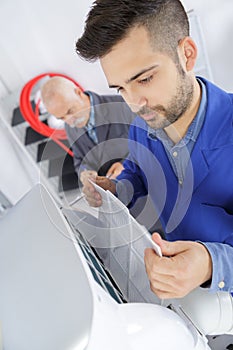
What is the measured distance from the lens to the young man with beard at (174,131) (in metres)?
0.54

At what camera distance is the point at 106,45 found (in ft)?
2.10

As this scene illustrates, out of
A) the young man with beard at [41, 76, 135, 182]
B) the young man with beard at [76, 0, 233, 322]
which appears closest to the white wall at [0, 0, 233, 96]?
the young man with beard at [41, 76, 135, 182]

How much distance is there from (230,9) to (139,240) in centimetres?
175

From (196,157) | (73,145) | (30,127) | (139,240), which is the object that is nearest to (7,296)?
(139,240)

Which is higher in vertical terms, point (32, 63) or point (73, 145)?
point (32, 63)

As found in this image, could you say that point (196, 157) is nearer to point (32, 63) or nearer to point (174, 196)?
point (174, 196)

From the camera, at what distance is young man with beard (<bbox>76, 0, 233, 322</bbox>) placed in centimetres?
54

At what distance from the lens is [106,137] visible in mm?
1285

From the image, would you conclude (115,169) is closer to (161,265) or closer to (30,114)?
(161,265)

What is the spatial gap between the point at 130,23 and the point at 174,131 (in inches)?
10.2

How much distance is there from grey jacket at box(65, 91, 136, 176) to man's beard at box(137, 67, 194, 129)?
0.14 m

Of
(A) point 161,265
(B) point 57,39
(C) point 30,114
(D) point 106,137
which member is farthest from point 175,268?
(B) point 57,39

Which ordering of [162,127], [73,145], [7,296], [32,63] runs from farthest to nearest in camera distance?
1. [32,63]
2. [73,145]
3. [162,127]
4. [7,296]

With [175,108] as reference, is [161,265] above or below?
below
